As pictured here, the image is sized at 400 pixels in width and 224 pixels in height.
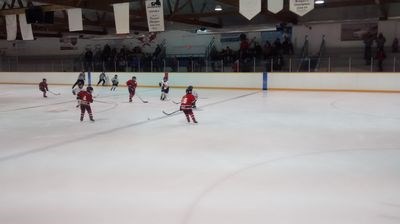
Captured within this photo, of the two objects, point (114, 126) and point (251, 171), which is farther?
point (114, 126)

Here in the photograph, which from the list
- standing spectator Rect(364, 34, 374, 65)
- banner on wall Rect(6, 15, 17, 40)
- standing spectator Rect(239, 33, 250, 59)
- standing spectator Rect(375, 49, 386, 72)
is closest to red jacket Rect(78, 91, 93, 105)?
banner on wall Rect(6, 15, 17, 40)

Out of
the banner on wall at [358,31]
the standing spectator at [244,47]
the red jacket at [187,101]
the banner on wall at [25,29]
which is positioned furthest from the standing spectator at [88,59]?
the red jacket at [187,101]

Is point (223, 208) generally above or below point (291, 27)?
below

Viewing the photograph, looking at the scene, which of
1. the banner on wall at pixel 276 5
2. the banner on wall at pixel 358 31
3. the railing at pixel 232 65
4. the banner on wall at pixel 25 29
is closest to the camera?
the banner on wall at pixel 276 5

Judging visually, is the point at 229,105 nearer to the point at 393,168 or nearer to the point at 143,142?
the point at 143,142

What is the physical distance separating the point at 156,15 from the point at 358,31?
1099 centimetres

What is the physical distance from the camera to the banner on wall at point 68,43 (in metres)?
26.0

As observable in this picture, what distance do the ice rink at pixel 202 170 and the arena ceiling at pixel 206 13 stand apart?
7176 millimetres

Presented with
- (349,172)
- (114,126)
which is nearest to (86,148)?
(114,126)

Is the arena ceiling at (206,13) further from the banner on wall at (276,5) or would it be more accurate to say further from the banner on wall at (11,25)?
the banner on wall at (276,5)

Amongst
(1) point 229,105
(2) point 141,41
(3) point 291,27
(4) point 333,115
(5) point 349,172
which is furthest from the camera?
(2) point 141,41

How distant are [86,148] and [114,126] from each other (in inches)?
74.9

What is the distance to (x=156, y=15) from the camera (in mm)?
11266

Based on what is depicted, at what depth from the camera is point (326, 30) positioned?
18.8 metres
